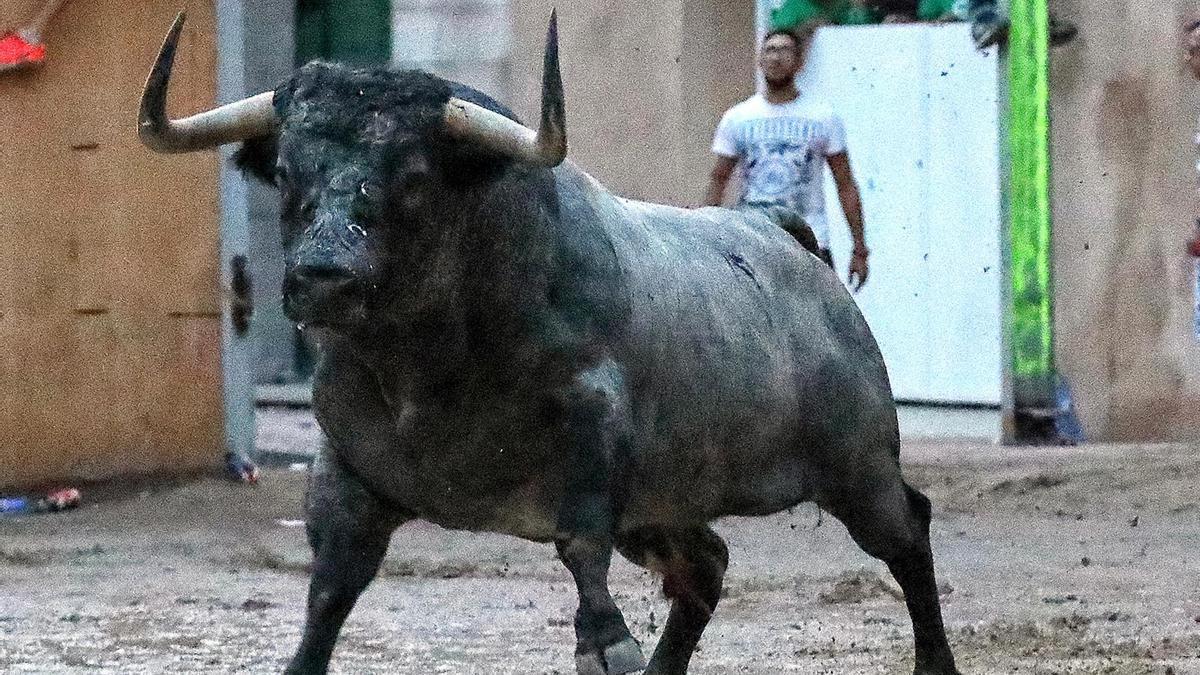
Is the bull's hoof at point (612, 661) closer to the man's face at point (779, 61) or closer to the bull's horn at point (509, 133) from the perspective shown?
the bull's horn at point (509, 133)

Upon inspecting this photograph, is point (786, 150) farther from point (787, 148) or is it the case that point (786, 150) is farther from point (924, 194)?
point (924, 194)

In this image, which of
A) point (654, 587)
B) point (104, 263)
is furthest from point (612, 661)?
point (104, 263)

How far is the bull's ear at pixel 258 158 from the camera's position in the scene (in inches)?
221

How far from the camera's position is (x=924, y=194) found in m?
13.2

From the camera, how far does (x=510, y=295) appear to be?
5461 mm

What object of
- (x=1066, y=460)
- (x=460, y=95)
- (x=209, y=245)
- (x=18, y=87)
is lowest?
(x=1066, y=460)

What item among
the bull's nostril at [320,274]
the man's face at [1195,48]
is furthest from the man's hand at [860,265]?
the bull's nostril at [320,274]

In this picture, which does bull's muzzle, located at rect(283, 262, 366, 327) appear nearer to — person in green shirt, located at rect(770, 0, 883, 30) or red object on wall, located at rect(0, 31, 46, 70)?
red object on wall, located at rect(0, 31, 46, 70)

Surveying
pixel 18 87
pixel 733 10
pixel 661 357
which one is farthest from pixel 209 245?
pixel 661 357

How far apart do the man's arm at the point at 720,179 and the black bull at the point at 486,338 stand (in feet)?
14.1

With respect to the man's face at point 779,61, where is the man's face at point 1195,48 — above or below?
above

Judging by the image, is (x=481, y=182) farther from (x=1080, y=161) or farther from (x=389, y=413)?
(x=1080, y=161)

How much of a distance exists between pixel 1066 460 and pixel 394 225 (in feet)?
22.0

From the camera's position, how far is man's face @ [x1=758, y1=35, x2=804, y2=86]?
1071 cm
